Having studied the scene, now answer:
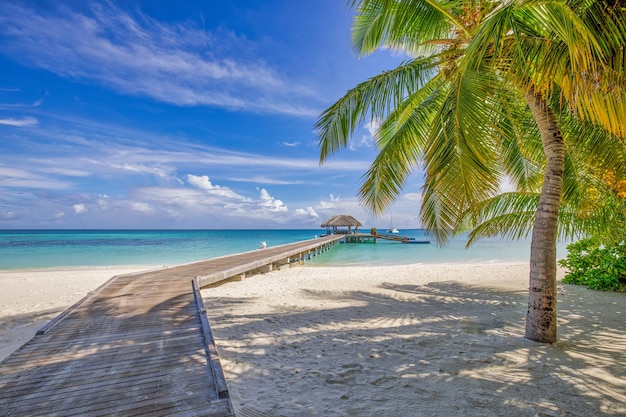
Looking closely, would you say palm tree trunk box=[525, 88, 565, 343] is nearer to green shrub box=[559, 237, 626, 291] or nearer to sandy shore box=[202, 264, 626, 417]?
sandy shore box=[202, 264, 626, 417]

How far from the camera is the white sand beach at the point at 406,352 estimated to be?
9.05 ft

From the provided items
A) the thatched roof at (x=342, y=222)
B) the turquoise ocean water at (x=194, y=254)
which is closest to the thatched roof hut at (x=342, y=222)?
the thatched roof at (x=342, y=222)

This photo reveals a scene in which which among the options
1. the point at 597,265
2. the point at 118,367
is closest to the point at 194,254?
the point at 118,367

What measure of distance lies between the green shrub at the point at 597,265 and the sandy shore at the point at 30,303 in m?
12.0

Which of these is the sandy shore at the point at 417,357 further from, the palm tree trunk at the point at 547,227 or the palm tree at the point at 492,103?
the palm tree at the point at 492,103

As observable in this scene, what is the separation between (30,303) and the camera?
7.54 meters

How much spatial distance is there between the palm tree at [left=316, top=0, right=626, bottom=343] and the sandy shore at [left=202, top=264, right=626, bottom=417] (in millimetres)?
853

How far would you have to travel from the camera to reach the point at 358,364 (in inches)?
142

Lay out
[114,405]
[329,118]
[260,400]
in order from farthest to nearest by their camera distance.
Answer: [329,118] < [260,400] < [114,405]

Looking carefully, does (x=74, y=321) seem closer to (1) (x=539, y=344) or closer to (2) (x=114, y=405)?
(2) (x=114, y=405)

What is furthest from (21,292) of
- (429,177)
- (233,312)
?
(429,177)

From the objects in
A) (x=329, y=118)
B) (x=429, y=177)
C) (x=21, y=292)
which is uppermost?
(x=329, y=118)

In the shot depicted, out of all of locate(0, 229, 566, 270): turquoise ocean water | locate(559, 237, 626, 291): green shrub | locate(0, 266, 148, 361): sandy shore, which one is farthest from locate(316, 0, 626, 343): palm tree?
locate(0, 229, 566, 270): turquoise ocean water

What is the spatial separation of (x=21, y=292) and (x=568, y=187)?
14.2 m
